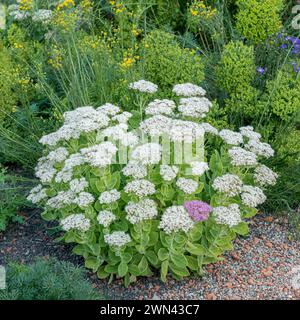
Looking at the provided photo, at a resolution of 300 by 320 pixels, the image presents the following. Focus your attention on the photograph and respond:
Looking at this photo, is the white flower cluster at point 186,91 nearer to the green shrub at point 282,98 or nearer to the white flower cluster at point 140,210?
the green shrub at point 282,98

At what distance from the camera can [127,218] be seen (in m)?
3.56

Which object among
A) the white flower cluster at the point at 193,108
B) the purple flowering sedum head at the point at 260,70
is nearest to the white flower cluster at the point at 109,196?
the white flower cluster at the point at 193,108

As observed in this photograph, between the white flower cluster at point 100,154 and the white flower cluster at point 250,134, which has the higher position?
the white flower cluster at point 100,154

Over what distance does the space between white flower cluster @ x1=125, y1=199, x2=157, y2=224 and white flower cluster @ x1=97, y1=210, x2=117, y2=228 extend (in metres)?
0.10

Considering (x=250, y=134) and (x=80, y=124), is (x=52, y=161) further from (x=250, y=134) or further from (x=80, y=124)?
(x=250, y=134)

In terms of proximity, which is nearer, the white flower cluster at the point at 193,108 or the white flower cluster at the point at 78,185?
the white flower cluster at the point at 78,185

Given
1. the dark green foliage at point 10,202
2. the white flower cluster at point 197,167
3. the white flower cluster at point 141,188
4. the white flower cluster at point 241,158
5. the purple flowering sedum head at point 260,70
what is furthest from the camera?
the purple flowering sedum head at point 260,70

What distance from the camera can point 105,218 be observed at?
359 cm

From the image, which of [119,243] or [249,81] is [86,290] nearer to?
[119,243]

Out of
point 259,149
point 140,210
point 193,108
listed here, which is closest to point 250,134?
point 259,149

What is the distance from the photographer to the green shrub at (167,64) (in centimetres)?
475

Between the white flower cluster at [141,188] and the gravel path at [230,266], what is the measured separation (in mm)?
754

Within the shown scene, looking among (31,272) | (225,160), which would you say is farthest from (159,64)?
(31,272)

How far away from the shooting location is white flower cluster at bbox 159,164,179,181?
3559mm
